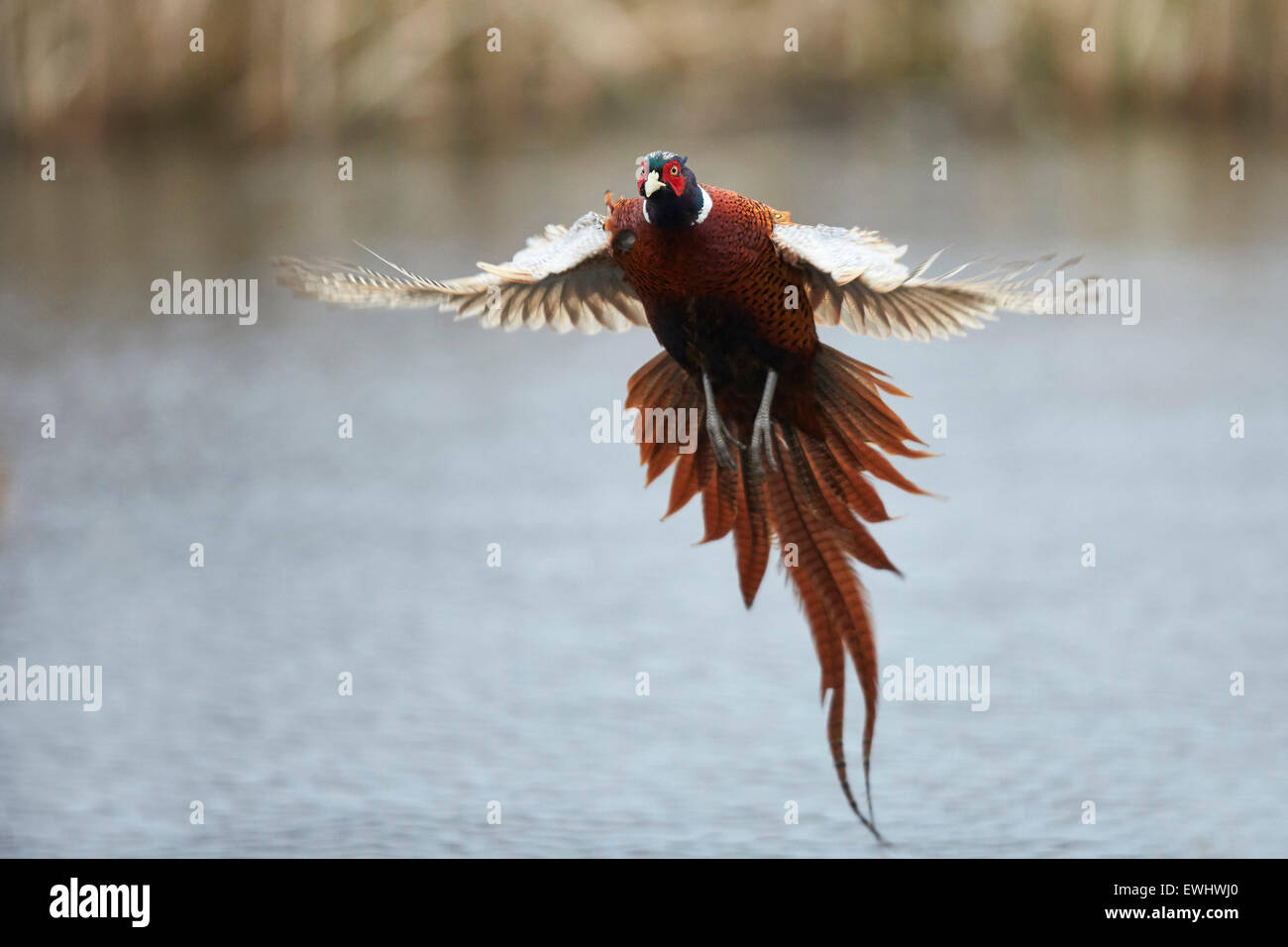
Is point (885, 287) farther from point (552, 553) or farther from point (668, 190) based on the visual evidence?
point (552, 553)

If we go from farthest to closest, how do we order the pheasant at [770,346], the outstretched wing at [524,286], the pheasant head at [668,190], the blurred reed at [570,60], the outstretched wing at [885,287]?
the blurred reed at [570,60] → the outstretched wing at [524,286] → the outstretched wing at [885,287] → the pheasant at [770,346] → the pheasant head at [668,190]

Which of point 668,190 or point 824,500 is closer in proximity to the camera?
point 668,190

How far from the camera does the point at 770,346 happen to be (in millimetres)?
5047

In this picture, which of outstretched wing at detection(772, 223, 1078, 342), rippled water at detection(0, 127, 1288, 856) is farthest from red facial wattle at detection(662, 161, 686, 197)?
rippled water at detection(0, 127, 1288, 856)

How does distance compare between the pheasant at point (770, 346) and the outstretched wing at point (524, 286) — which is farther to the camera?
the outstretched wing at point (524, 286)

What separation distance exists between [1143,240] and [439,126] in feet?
→ 36.6

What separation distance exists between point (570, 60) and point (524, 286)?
77.8ft

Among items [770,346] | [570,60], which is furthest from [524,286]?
[570,60]

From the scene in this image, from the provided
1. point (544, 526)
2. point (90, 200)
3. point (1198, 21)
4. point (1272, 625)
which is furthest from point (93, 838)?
point (1198, 21)

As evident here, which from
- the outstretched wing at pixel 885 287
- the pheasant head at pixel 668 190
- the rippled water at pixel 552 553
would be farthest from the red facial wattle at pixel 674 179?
the rippled water at pixel 552 553

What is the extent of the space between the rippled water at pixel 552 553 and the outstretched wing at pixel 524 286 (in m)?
5.38

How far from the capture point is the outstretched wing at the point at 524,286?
531 centimetres

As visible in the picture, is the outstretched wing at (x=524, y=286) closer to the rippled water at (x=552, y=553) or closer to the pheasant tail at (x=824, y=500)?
the pheasant tail at (x=824, y=500)

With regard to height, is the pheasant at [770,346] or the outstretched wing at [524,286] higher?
the outstretched wing at [524,286]
